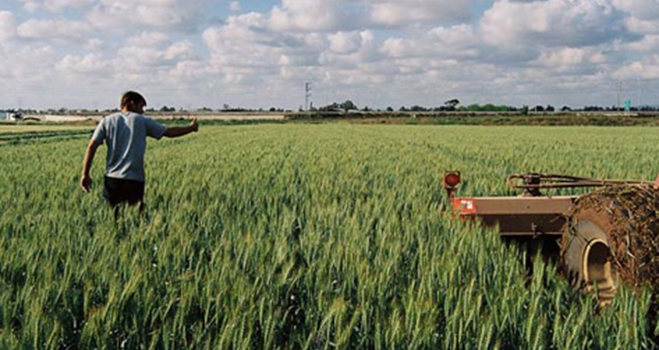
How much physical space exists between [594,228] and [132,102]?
13.7 ft

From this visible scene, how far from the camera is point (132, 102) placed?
607 cm

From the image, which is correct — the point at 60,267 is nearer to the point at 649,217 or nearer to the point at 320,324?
the point at 320,324

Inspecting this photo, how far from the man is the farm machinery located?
117 inches

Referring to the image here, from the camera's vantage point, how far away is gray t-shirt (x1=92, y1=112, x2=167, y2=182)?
6094 millimetres

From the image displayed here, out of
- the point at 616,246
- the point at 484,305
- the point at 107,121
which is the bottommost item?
the point at 484,305

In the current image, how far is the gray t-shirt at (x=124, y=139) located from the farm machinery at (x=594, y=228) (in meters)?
2.98

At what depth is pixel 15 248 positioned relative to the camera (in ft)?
14.9

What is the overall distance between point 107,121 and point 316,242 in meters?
2.68

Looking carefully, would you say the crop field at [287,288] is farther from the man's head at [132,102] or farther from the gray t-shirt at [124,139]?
the man's head at [132,102]

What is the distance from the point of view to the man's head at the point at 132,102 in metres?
6.05

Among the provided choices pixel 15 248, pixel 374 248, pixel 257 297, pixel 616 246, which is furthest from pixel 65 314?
pixel 616 246

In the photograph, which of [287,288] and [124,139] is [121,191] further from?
[287,288]

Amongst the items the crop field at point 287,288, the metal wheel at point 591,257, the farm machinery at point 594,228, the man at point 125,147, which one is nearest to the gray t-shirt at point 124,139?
the man at point 125,147

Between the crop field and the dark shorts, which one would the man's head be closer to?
the dark shorts
